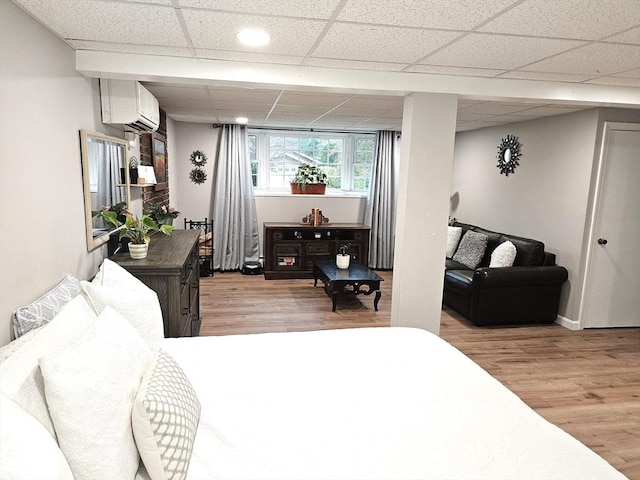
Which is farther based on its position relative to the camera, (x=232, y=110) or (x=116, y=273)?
(x=232, y=110)

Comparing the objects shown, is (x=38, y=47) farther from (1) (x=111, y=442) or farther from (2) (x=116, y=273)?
(1) (x=111, y=442)

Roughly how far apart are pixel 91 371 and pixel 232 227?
5.39m

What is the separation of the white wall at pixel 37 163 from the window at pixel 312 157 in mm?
4339

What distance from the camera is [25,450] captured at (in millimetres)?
937

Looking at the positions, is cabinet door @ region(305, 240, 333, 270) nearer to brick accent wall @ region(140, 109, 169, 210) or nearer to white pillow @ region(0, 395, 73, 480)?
brick accent wall @ region(140, 109, 169, 210)

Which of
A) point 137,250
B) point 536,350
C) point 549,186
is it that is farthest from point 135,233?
point 549,186

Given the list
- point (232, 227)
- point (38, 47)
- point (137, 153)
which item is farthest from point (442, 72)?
point (232, 227)

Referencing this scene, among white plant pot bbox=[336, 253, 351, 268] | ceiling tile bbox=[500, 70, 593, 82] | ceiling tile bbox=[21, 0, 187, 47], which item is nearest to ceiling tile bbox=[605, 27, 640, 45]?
ceiling tile bbox=[500, 70, 593, 82]

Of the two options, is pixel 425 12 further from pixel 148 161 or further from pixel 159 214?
pixel 148 161

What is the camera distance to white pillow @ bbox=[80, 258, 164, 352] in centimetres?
186

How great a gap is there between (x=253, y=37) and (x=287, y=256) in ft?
14.2

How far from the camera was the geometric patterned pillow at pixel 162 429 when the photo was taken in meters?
1.27

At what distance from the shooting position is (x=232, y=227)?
6547mm

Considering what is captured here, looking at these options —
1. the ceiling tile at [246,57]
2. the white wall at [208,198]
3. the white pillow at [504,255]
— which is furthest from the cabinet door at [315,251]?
the ceiling tile at [246,57]
